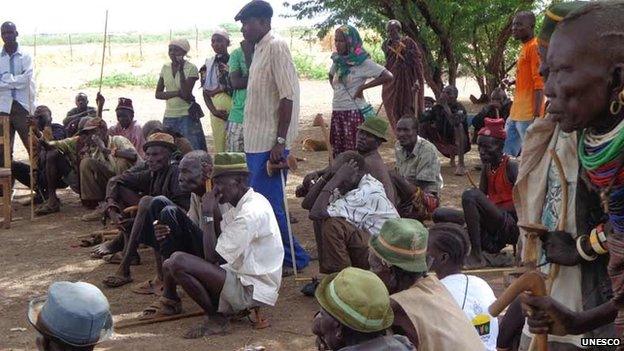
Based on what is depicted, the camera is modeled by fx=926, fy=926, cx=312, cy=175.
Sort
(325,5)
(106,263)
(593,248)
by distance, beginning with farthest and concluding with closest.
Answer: (325,5) → (106,263) → (593,248)

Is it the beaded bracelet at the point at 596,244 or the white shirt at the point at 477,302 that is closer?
the beaded bracelet at the point at 596,244

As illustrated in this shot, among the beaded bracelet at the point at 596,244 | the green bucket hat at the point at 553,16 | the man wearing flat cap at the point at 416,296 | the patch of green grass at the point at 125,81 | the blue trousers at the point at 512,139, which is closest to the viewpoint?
the beaded bracelet at the point at 596,244

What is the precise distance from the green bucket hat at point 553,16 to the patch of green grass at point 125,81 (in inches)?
935

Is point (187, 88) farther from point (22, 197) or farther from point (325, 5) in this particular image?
point (325, 5)

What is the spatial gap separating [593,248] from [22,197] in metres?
9.25

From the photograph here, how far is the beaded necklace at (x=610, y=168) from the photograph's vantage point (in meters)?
2.26

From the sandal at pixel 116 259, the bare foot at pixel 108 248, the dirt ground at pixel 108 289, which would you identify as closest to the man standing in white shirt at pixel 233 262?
the dirt ground at pixel 108 289

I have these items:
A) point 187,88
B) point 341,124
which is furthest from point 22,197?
point 341,124

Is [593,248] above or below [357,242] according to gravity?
above

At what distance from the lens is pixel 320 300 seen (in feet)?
10.7

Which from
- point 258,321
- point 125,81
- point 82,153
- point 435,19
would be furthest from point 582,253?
point 125,81

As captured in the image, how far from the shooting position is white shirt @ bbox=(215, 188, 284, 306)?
5.82 meters

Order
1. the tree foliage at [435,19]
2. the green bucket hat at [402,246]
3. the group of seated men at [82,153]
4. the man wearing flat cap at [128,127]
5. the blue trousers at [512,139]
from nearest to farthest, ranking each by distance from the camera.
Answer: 1. the green bucket hat at [402,246]
2. the group of seated men at [82,153]
3. the blue trousers at [512,139]
4. the man wearing flat cap at [128,127]
5. the tree foliage at [435,19]

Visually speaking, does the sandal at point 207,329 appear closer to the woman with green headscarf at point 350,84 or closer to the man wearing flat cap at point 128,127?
the woman with green headscarf at point 350,84
